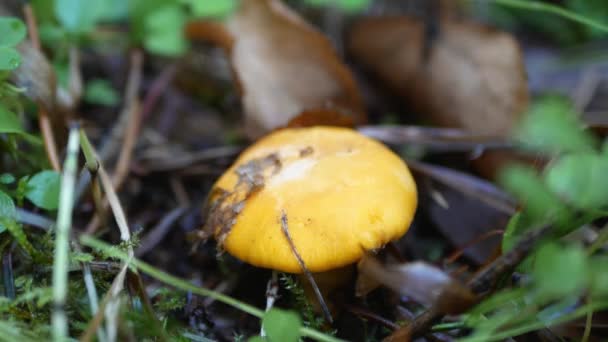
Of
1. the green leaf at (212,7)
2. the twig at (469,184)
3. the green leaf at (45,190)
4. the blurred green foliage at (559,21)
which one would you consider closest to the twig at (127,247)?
the green leaf at (45,190)

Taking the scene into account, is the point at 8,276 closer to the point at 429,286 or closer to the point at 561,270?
the point at 429,286

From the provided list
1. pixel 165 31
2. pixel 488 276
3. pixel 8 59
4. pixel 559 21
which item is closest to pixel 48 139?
pixel 8 59

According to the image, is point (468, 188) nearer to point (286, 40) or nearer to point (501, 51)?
point (501, 51)

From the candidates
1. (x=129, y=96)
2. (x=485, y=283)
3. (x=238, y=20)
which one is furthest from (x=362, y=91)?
(x=485, y=283)

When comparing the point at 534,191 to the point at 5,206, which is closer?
the point at 534,191

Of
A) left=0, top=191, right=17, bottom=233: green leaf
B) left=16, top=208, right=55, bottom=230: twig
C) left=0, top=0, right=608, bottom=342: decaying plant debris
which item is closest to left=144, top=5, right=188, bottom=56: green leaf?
left=0, top=0, right=608, bottom=342: decaying plant debris

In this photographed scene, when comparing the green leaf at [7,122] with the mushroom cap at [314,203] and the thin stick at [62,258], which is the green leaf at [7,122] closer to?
the thin stick at [62,258]
